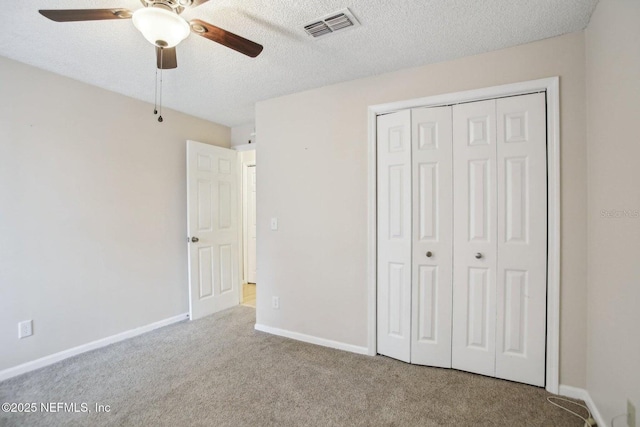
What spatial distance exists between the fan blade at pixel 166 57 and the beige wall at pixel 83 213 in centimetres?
139

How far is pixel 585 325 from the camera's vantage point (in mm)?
1951

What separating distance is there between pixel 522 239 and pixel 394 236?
0.90 meters

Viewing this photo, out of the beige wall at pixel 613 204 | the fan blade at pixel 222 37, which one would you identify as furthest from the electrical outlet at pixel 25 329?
the beige wall at pixel 613 204

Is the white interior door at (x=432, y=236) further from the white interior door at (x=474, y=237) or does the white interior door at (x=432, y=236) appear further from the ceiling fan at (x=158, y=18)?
the ceiling fan at (x=158, y=18)

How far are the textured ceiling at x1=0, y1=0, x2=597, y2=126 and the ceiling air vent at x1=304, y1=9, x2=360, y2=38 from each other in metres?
0.04

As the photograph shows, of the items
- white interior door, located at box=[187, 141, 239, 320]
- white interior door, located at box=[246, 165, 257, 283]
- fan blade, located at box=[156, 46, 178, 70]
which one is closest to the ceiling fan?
fan blade, located at box=[156, 46, 178, 70]

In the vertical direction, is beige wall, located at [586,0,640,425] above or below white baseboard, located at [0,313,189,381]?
above

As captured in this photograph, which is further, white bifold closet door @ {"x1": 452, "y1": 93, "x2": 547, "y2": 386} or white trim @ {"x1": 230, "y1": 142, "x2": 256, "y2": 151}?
white trim @ {"x1": 230, "y1": 142, "x2": 256, "y2": 151}

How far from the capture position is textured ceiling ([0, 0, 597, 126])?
1723mm

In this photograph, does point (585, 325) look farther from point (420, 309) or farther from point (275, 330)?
point (275, 330)

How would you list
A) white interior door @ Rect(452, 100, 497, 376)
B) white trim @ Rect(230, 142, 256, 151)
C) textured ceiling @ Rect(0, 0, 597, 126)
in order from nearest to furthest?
textured ceiling @ Rect(0, 0, 597, 126)
white interior door @ Rect(452, 100, 497, 376)
white trim @ Rect(230, 142, 256, 151)

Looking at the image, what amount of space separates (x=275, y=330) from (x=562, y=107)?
303 cm

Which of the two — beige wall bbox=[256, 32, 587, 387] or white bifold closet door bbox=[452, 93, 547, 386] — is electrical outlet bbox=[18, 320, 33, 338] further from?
white bifold closet door bbox=[452, 93, 547, 386]

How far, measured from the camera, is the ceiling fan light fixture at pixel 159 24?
1407mm
